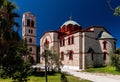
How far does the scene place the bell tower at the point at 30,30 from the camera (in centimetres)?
7181

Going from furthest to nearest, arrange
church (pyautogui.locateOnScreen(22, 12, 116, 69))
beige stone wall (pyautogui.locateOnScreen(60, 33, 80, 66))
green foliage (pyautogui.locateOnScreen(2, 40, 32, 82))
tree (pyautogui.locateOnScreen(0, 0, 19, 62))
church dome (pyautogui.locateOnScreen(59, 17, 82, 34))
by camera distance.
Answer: church dome (pyautogui.locateOnScreen(59, 17, 82, 34)), beige stone wall (pyautogui.locateOnScreen(60, 33, 80, 66)), church (pyautogui.locateOnScreen(22, 12, 116, 69)), tree (pyautogui.locateOnScreen(0, 0, 19, 62)), green foliage (pyautogui.locateOnScreen(2, 40, 32, 82))

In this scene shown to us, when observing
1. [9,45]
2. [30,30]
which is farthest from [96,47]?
[9,45]

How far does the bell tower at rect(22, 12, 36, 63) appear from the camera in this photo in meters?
71.8

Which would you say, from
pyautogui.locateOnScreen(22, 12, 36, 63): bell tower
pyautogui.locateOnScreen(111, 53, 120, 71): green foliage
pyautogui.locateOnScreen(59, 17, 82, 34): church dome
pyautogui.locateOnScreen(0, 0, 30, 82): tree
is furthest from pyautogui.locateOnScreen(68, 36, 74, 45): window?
pyautogui.locateOnScreen(0, 0, 30, 82): tree

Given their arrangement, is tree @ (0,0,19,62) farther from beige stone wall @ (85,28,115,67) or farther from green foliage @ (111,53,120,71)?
beige stone wall @ (85,28,115,67)

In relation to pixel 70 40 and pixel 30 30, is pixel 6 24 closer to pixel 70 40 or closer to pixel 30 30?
pixel 70 40

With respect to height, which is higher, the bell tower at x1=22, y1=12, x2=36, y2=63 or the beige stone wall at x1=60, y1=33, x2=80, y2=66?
the bell tower at x1=22, y1=12, x2=36, y2=63

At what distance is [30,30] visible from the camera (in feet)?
240

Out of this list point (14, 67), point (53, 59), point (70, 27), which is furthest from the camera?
point (70, 27)

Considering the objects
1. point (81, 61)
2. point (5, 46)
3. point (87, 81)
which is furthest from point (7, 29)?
point (81, 61)

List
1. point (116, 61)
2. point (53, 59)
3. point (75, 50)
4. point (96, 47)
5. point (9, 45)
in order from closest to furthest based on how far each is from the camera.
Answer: point (9, 45) → point (116, 61) → point (53, 59) → point (96, 47) → point (75, 50)

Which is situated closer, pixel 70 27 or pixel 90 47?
pixel 90 47

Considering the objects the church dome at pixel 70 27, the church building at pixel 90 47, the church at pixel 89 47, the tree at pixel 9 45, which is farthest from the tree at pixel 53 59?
the church dome at pixel 70 27

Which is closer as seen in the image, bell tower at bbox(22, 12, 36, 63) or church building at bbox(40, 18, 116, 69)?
church building at bbox(40, 18, 116, 69)
